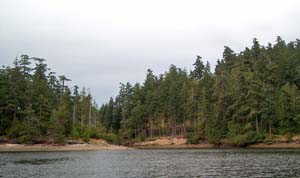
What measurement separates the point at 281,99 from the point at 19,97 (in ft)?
204

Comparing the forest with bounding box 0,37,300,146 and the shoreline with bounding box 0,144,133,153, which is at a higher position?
the forest with bounding box 0,37,300,146

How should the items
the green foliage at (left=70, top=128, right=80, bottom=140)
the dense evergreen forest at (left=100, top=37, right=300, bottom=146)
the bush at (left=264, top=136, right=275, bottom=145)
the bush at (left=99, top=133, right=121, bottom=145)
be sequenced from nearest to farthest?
the bush at (left=264, top=136, right=275, bottom=145)
the dense evergreen forest at (left=100, top=37, right=300, bottom=146)
the green foliage at (left=70, top=128, right=80, bottom=140)
the bush at (left=99, top=133, right=121, bottom=145)

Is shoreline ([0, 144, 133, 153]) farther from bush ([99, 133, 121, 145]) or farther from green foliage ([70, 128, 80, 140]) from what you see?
bush ([99, 133, 121, 145])

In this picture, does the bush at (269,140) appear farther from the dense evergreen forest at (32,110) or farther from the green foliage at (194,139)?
the dense evergreen forest at (32,110)

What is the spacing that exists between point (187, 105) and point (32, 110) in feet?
147

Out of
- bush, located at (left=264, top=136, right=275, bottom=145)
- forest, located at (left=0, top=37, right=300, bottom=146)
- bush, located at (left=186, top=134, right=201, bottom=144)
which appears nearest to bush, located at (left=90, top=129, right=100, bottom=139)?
forest, located at (left=0, top=37, right=300, bottom=146)

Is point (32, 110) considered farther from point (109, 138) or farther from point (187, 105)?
point (187, 105)

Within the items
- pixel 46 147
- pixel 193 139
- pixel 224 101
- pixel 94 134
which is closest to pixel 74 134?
pixel 94 134

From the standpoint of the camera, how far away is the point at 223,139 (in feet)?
340

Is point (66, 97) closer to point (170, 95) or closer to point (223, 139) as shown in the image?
point (170, 95)

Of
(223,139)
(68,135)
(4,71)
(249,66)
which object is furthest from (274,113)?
(4,71)

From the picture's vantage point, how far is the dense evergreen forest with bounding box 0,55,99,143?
92562mm

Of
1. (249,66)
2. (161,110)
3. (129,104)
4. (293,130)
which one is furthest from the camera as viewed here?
(129,104)

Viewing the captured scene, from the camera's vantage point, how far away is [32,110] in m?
94.7
